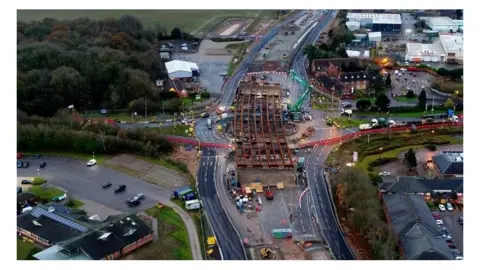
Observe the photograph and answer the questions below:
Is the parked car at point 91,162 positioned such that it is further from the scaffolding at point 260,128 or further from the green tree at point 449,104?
the green tree at point 449,104

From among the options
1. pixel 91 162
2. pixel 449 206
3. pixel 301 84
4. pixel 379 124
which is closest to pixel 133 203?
pixel 91 162

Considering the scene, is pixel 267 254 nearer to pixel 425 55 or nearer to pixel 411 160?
pixel 411 160

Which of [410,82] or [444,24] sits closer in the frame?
[410,82]

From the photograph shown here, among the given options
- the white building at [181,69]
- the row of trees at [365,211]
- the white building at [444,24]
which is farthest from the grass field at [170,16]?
the row of trees at [365,211]

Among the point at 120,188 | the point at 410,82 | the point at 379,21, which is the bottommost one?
the point at 120,188

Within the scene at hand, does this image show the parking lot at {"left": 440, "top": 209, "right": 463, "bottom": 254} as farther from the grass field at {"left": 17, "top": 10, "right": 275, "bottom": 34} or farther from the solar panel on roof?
the grass field at {"left": 17, "top": 10, "right": 275, "bottom": 34}
